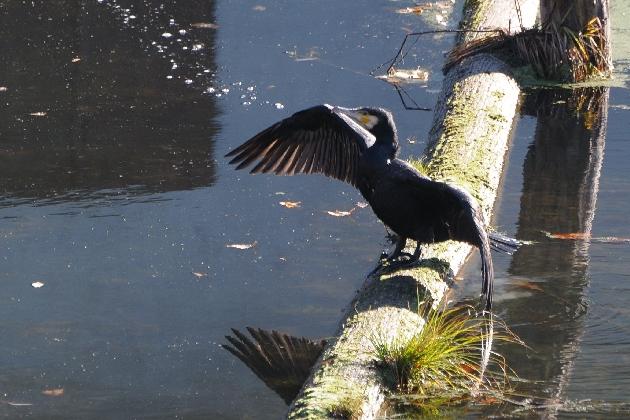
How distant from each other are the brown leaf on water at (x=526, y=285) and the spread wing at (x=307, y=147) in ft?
3.58

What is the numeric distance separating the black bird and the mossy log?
271 millimetres

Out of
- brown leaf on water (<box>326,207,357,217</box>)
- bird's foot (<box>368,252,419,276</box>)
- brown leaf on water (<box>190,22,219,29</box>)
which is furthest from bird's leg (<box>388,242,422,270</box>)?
brown leaf on water (<box>190,22,219,29</box>)

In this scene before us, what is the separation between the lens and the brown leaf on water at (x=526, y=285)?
19.6ft

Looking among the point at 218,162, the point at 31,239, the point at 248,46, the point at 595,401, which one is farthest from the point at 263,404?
the point at 248,46

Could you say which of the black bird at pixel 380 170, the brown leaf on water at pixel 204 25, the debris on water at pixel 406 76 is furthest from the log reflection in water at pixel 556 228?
the brown leaf on water at pixel 204 25

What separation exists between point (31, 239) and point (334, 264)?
6.04 ft

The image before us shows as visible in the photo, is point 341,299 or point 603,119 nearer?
point 341,299

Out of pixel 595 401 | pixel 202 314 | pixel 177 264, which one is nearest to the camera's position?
pixel 595 401

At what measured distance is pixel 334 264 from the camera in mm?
6207

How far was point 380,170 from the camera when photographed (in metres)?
5.32

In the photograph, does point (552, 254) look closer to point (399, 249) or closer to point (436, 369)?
point (399, 249)

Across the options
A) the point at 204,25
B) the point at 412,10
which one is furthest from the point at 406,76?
the point at 204,25

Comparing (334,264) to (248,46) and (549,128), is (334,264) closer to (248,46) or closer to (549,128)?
(549,128)

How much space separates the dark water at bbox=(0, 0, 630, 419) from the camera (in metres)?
5.13
